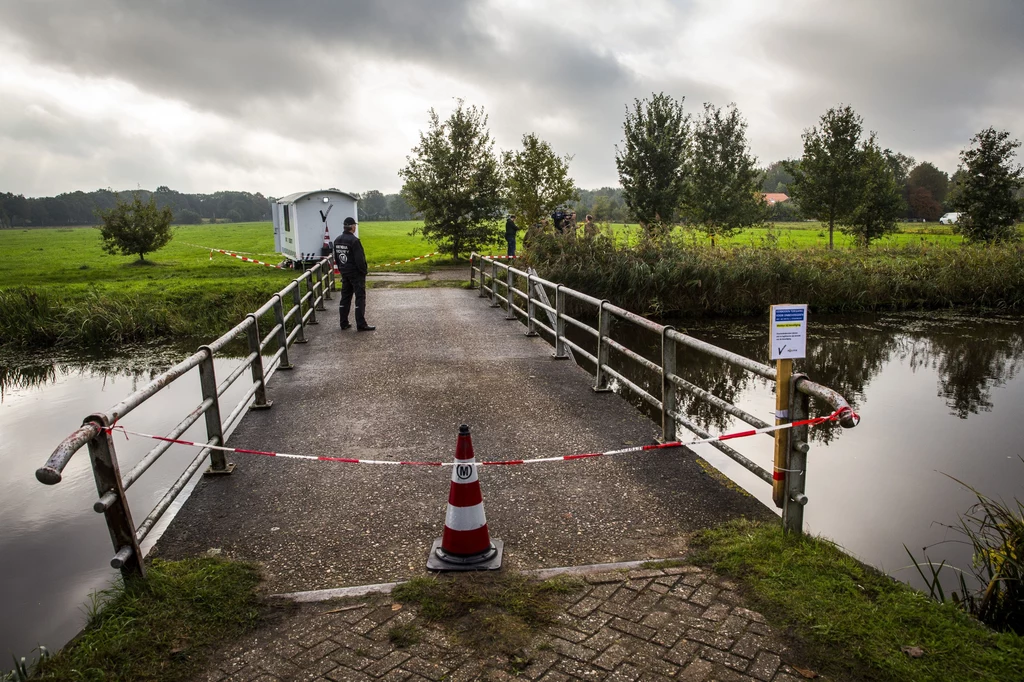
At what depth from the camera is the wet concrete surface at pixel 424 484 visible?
418 cm

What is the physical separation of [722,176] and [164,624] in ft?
123

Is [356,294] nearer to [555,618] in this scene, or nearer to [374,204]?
[555,618]

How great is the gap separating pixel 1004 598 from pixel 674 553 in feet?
7.54

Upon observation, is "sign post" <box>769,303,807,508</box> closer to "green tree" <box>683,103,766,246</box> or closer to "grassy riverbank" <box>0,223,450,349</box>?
"grassy riverbank" <box>0,223,450,349</box>

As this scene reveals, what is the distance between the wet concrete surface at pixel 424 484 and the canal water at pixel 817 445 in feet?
5.23

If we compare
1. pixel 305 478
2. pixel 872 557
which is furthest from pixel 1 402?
pixel 872 557

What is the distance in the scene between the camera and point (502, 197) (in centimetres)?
2611

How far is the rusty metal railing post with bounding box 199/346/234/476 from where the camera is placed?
17.6ft

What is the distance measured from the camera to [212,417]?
18.2 ft

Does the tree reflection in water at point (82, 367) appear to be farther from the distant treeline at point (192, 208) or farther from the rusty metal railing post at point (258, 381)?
the distant treeline at point (192, 208)

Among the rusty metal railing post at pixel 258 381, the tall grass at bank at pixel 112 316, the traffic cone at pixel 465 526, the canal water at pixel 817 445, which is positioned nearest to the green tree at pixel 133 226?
the tall grass at bank at pixel 112 316

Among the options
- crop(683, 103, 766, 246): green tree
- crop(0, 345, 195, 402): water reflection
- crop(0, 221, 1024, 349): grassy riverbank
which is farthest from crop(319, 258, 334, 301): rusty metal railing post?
crop(683, 103, 766, 246): green tree

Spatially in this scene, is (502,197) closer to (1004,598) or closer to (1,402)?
(1,402)

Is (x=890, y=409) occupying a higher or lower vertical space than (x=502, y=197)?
lower
